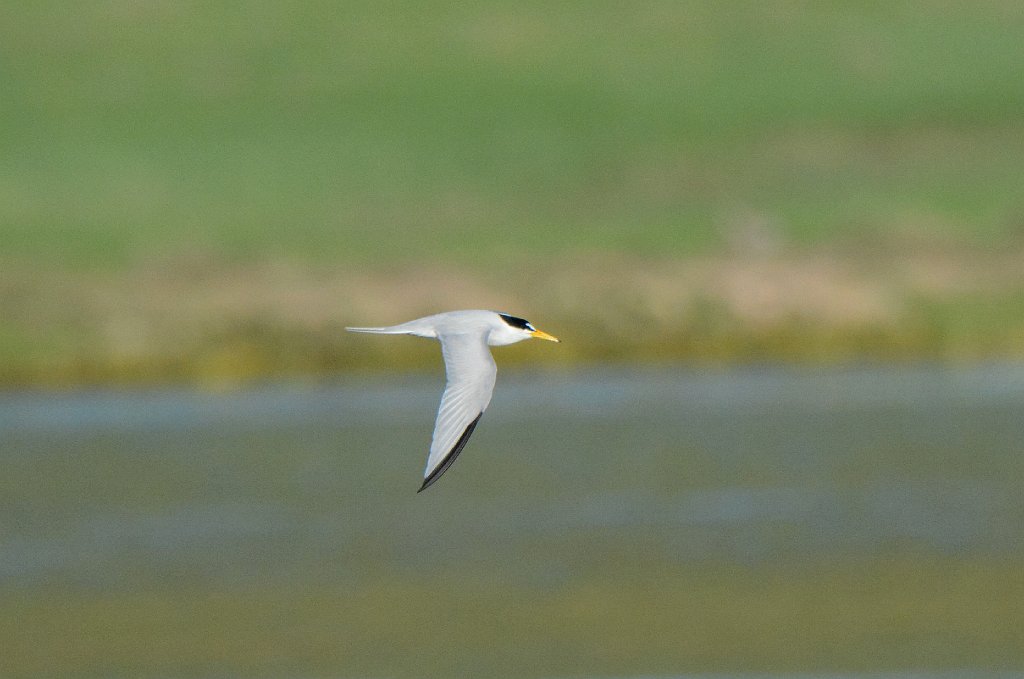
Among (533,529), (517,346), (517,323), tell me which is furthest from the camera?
(517,346)

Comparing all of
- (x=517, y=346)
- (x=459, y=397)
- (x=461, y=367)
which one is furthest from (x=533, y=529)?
(x=459, y=397)

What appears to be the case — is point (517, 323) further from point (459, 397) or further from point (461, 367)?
point (459, 397)

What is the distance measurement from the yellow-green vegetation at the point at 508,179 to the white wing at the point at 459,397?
57.3 feet

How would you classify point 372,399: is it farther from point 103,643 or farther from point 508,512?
point 103,643

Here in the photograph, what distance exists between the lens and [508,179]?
51.4 m

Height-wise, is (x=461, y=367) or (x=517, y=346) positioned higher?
(x=517, y=346)

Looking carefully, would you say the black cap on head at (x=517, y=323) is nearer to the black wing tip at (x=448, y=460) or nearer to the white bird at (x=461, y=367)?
the white bird at (x=461, y=367)

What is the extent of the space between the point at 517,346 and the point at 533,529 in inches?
369

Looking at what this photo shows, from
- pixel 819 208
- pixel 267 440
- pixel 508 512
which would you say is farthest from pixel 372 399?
pixel 819 208

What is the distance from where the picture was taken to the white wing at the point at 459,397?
9555mm

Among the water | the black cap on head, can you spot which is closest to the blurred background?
the water

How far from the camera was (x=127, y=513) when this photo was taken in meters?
20.7

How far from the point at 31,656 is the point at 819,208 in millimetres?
30277

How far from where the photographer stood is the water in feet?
52.3
